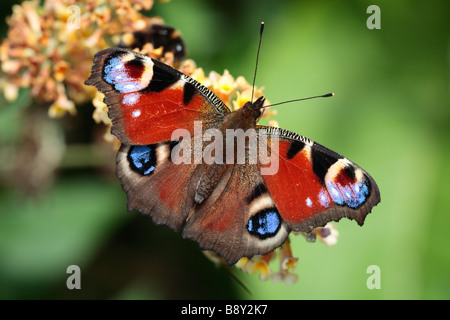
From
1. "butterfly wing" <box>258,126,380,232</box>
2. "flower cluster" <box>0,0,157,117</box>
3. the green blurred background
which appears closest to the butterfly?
"butterfly wing" <box>258,126,380,232</box>

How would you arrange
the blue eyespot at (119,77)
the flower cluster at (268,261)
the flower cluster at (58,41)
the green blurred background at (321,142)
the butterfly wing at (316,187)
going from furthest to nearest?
the green blurred background at (321,142)
the flower cluster at (58,41)
the flower cluster at (268,261)
the blue eyespot at (119,77)
the butterfly wing at (316,187)

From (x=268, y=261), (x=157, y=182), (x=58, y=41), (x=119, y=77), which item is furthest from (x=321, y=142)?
(x=58, y=41)

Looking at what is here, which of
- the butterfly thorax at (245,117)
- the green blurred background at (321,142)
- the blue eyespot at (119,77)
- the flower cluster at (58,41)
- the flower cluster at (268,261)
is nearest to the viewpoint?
the blue eyespot at (119,77)

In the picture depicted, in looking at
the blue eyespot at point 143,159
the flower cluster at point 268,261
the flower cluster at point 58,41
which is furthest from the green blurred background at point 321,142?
the blue eyespot at point 143,159

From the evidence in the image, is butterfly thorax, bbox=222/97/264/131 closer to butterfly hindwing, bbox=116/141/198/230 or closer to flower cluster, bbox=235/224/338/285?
butterfly hindwing, bbox=116/141/198/230

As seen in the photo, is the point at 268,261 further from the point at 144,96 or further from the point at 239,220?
the point at 144,96

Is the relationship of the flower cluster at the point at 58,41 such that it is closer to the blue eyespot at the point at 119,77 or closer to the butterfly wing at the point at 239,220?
the blue eyespot at the point at 119,77

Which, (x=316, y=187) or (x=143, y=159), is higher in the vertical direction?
(x=143, y=159)
